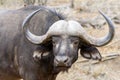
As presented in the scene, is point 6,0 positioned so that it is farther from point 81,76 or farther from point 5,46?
point 5,46

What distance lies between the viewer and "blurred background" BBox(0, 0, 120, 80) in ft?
25.7

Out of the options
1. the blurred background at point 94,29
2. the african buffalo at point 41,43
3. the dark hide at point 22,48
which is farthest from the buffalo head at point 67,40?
the blurred background at point 94,29

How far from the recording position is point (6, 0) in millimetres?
13688

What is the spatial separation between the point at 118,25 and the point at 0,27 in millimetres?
5169

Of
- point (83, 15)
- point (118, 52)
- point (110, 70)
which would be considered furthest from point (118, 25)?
point (110, 70)

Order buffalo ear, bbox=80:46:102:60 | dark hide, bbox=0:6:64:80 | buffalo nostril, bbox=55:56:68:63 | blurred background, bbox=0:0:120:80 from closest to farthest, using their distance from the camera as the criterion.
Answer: buffalo nostril, bbox=55:56:68:63
buffalo ear, bbox=80:46:102:60
dark hide, bbox=0:6:64:80
blurred background, bbox=0:0:120:80

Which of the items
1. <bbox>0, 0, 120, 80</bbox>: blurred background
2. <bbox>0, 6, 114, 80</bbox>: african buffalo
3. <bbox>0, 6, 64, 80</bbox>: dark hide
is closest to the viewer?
<bbox>0, 6, 114, 80</bbox>: african buffalo

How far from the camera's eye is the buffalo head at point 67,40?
4.75 metres

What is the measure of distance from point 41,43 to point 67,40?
44 centimetres

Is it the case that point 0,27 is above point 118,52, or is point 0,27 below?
above

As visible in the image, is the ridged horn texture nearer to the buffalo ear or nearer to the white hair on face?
the white hair on face

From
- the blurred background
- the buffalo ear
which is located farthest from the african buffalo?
the blurred background

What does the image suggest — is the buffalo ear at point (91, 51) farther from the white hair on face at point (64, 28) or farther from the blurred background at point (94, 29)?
the blurred background at point (94, 29)

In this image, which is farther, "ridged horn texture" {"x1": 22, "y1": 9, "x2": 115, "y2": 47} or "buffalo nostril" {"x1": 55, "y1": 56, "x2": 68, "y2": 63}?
"ridged horn texture" {"x1": 22, "y1": 9, "x2": 115, "y2": 47}
